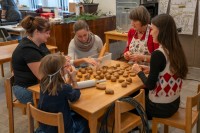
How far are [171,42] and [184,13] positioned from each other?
2632 millimetres

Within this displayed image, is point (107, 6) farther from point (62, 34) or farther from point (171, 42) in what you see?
point (171, 42)

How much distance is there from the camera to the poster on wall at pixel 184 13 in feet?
13.3

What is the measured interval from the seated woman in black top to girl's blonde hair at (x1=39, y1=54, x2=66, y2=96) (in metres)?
0.47

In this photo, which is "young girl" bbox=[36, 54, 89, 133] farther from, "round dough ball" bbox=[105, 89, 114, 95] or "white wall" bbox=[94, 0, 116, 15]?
"white wall" bbox=[94, 0, 116, 15]

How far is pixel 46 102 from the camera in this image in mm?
1595

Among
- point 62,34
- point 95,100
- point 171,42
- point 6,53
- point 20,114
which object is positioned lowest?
point 20,114

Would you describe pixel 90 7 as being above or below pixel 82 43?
above

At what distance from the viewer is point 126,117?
189 cm

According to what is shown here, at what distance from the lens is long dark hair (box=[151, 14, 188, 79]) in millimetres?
1748

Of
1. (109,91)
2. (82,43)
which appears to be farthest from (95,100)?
(82,43)

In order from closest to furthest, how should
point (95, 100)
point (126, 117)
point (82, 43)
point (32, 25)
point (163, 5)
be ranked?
1. point (95, 100)
2. point (126, 117)
3. point (32, 25)
4. point (82, 43)
5. point (163, 5)

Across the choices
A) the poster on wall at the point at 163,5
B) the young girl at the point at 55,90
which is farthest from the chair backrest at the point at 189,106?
the poster on wall at the point at 163,5

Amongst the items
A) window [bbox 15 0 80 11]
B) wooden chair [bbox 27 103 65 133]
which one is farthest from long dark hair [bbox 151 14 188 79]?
window [bbox 15 0 80 11]

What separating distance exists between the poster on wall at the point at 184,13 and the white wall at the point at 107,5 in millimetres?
1419
